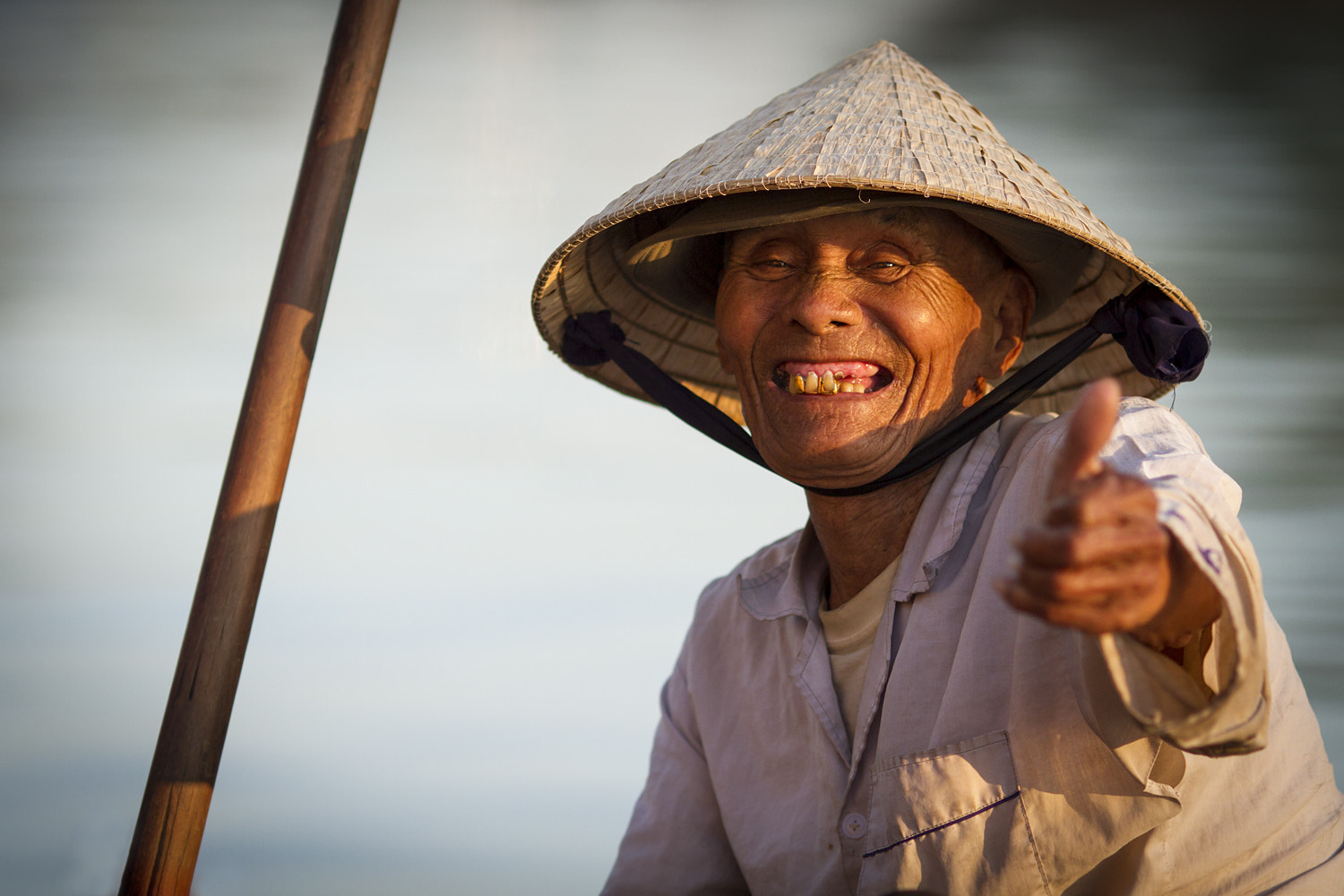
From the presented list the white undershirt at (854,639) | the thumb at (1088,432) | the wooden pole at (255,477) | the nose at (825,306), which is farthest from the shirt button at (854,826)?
the wooden pole at (255,477)

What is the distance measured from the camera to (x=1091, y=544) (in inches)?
34.1

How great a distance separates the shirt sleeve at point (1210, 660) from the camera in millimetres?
→ 972

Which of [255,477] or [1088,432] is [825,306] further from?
[255,477]

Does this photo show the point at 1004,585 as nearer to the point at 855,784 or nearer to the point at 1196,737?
the point at 1196,737

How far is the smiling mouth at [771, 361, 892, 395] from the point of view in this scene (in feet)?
5.72

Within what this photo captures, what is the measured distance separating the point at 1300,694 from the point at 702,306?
1.41 m

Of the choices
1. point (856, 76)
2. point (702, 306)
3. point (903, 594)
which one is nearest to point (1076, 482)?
point (903, 594)

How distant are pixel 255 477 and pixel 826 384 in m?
1.03

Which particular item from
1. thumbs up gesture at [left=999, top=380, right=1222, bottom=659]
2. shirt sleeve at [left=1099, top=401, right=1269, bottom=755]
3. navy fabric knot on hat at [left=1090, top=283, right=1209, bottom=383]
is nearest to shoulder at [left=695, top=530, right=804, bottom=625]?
navy fabric knot on hat at [left=1090, top=283, right=1209, bottom=383]

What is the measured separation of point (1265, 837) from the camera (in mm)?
1467

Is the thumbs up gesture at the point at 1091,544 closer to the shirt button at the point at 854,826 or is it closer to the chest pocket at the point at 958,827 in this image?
the chest pocket at the point at 958,827

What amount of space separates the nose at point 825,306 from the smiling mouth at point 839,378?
63 mm

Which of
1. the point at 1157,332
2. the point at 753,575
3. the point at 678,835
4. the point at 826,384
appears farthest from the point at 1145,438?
the point at 678,835

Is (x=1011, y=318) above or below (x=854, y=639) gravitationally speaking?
above
